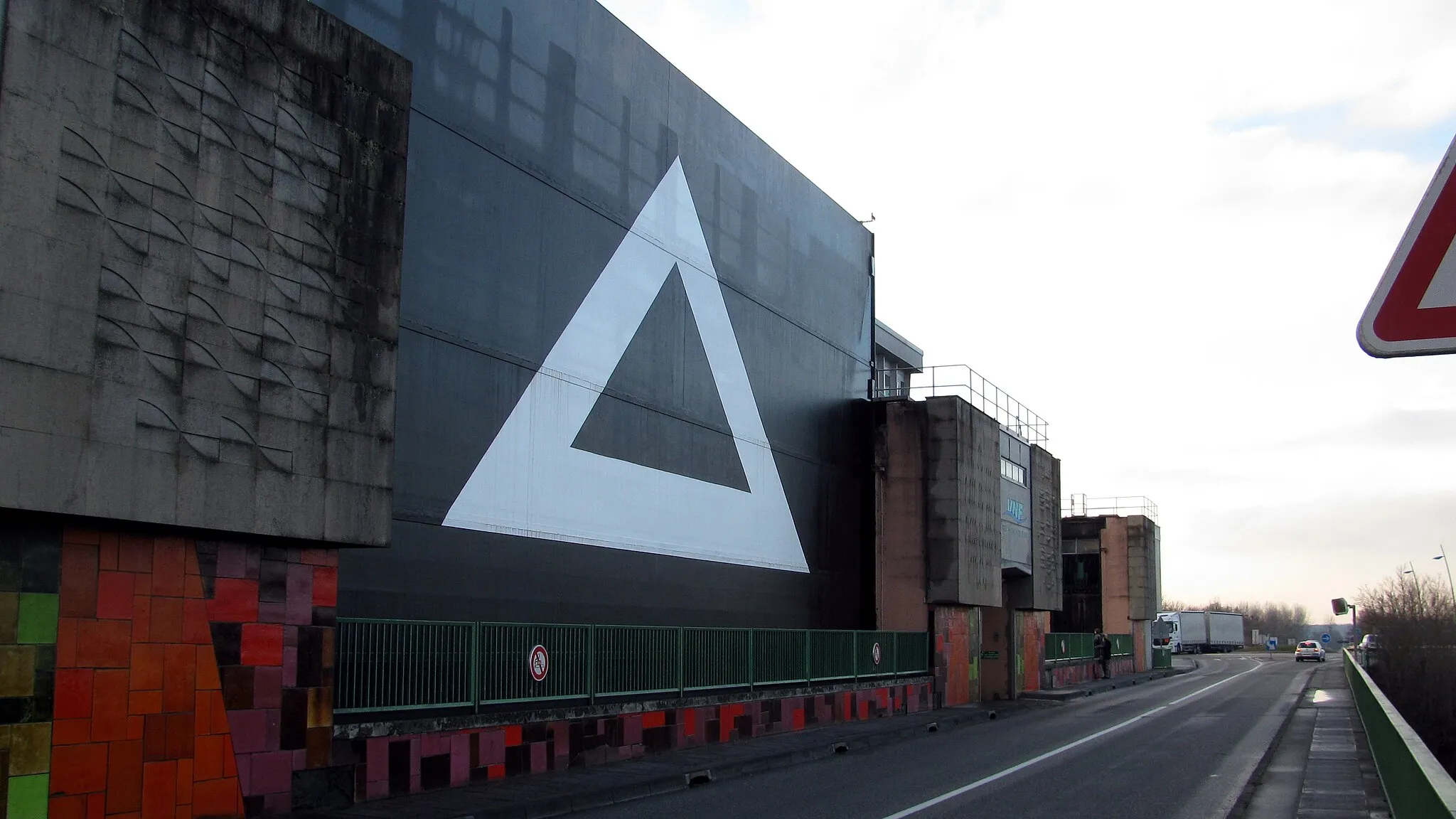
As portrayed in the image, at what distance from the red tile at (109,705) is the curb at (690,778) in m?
3.39

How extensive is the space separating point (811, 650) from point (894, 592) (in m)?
8.03

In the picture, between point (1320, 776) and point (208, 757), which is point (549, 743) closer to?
point (208, 757)

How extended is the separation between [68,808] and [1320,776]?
15.3 metres

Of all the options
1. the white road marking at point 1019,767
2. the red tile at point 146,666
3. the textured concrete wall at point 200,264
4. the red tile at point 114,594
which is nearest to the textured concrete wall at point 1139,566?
the white road marking at point 1019,767

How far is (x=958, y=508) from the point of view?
31.8m

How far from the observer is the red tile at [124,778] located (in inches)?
401

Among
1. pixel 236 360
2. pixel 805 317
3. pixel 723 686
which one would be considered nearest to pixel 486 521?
pixel 723 686

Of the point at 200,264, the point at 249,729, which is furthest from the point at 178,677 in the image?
the point at 200,264

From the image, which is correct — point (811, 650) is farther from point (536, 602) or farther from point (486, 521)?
point (486, 521)

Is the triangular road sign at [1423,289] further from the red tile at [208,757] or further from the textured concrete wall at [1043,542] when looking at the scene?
the textured concrete wall at [1043,542]

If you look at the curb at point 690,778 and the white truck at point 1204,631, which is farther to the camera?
the white truck at point 1204,631

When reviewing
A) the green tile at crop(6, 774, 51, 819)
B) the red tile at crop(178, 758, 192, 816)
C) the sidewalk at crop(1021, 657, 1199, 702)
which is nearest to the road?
the red tile at crop(178, 758, 192, 816)

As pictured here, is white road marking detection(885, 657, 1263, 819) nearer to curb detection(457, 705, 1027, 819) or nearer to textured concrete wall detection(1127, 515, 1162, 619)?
curb detection(457, 705, 1027, 819)

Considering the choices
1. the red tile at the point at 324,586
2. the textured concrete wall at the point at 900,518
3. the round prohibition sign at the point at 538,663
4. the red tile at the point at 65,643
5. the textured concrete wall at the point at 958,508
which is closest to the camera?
the red tile at the point at 65,643
